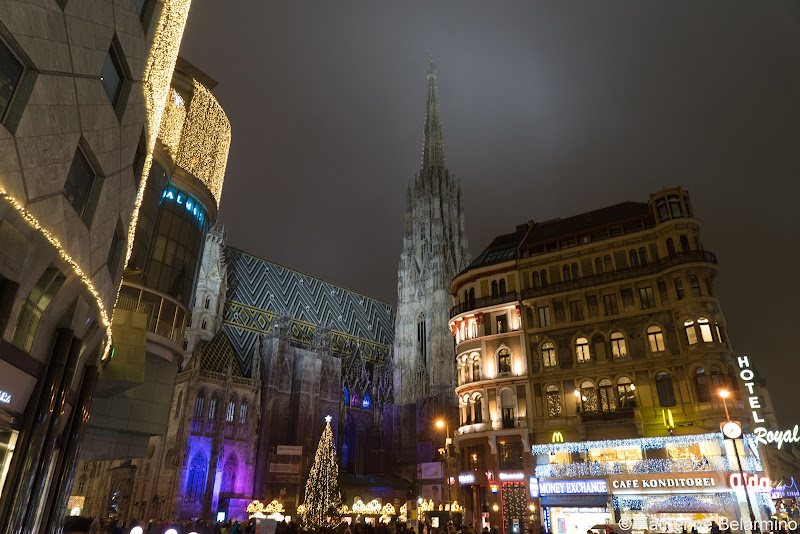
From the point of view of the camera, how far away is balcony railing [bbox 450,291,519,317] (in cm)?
3462

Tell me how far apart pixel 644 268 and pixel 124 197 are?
1093 inches

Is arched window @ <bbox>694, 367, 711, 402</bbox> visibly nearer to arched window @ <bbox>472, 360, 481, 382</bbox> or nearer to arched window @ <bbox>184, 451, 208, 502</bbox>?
arched window @ <bbox>472, 360, 481, 382</bbox>

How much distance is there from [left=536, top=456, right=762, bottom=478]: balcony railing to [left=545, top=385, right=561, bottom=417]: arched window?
124 inches

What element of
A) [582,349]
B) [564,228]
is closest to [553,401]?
[582,349]

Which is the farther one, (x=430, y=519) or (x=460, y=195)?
(x=460, y=195)

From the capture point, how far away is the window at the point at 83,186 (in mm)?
10195

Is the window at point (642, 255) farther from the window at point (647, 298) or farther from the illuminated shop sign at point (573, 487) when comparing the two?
the illuminated shop sign at point (573, 487)

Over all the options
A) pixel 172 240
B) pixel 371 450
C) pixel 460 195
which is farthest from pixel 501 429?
pixel 460 195

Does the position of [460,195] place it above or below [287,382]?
above

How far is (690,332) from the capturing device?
91.3ft

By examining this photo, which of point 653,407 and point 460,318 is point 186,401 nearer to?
point 460,318

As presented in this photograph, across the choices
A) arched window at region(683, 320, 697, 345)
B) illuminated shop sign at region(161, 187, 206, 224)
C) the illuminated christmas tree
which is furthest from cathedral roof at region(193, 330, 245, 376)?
arched window at region(683, 320, 697, 345)

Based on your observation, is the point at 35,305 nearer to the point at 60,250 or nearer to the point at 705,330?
the point at 60,250

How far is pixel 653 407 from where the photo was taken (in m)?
27.8
